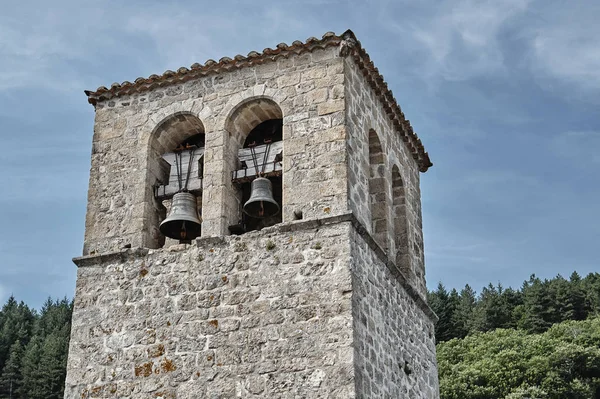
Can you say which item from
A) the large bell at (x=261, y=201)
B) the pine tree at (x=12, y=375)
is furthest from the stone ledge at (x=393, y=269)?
the pine tree at (x=12, y=375)

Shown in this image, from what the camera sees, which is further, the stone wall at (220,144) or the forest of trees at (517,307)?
the forest of trees at (517,307)

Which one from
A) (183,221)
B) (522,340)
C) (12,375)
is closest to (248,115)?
(183,221)

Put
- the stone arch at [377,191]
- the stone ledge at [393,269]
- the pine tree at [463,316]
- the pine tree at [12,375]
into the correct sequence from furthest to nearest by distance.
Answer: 1. the pine tree at [463,316]
2. the pine tree at [12,375]
3. the stone arch at [377,191]
4. the stone ledge at [393,269]

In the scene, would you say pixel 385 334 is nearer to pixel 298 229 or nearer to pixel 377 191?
pixel 298 229

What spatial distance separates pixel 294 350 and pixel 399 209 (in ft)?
13.0

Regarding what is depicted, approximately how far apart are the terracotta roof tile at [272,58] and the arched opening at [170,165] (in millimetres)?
604

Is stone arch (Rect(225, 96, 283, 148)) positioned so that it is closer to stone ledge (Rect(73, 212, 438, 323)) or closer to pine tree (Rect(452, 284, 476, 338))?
stone ledge (Rect(73, 212, 438, 323))

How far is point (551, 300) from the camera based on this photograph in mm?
45125

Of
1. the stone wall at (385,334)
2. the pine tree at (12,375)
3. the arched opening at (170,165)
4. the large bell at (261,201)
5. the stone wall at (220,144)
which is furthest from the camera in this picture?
the pine tree at (12,375)

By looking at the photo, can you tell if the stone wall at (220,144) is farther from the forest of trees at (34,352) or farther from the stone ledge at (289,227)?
the forest of trees at (34,352)

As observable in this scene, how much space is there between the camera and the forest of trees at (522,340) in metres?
34.2

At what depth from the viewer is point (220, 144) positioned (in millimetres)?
11609

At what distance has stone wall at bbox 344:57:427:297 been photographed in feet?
36.5

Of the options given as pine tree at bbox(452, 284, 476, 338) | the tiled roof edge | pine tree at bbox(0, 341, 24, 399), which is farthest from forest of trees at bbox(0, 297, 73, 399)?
the tiled roof edge
